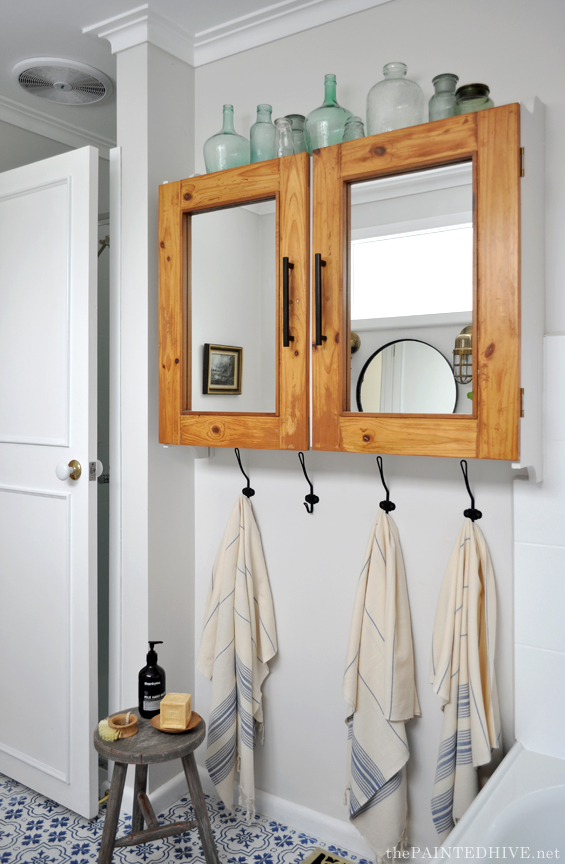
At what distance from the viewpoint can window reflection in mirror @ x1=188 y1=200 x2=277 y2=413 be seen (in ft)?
5.46

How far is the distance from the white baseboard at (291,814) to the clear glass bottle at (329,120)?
1.81 m

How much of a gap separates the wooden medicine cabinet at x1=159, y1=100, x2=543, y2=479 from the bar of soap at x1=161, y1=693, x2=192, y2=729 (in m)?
0.66

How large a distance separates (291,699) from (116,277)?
4.44 ft

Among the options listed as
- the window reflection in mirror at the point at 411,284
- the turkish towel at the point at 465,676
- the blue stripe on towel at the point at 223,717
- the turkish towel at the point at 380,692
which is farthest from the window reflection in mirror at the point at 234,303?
the blue stripe on towel at the point at 223,717

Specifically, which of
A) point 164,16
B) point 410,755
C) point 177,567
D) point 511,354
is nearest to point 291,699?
point 410,755

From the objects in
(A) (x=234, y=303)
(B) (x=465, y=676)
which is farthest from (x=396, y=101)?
(B) (x=465, y=676)

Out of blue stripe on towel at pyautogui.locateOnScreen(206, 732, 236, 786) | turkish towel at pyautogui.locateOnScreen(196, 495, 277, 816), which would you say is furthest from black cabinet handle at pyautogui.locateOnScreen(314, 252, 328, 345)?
blue stripe on towel at pyautogui.locateOnScreen(206, 732, 236, 786)

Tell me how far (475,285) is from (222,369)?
0.69m

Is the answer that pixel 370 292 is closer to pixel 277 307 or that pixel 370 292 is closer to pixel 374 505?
pixel 277 307

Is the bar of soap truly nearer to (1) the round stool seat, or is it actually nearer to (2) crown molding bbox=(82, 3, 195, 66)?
(1) the round stool seat

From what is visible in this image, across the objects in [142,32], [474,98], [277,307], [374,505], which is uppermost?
[142,32]

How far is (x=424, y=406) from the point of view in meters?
1.45

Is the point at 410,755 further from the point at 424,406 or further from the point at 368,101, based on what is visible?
the point at 368,101

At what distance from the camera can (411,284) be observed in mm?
1450
